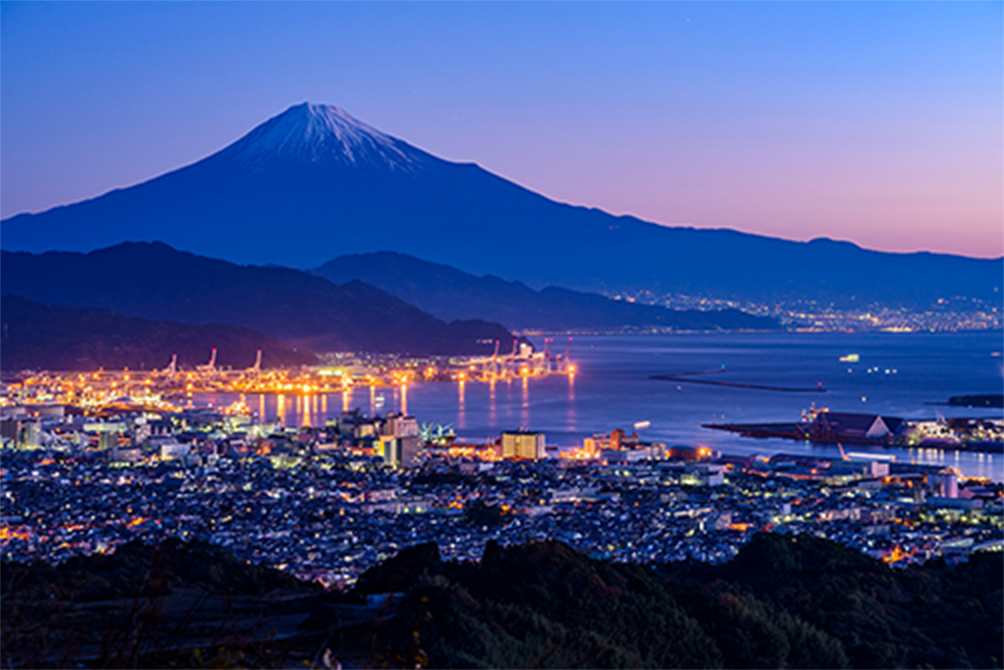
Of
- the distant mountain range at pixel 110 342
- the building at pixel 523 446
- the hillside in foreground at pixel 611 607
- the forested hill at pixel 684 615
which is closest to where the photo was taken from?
the hillside in foreground at pixel 611 607

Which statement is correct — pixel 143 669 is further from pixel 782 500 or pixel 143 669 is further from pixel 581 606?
pixel 782 500

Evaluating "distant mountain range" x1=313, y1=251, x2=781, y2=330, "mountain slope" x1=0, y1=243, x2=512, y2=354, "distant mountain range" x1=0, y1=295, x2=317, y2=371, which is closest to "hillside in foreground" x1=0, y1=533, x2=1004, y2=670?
"distant mountain range" x1=0, y1=295, x2=317, y2=371

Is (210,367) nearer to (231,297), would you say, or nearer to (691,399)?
(691,399)

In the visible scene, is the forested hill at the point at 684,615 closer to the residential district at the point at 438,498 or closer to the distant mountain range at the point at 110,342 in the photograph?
the residential district at the point at 438,498

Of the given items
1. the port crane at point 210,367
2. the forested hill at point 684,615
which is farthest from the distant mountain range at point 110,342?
the forested hill at point 684,615

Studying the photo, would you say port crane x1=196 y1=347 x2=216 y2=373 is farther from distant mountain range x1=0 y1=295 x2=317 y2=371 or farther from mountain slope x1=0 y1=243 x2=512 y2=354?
mountain slope x1=0 y1=243 x2=512 y2=354

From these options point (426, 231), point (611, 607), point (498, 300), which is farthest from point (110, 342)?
point (426, 231)
